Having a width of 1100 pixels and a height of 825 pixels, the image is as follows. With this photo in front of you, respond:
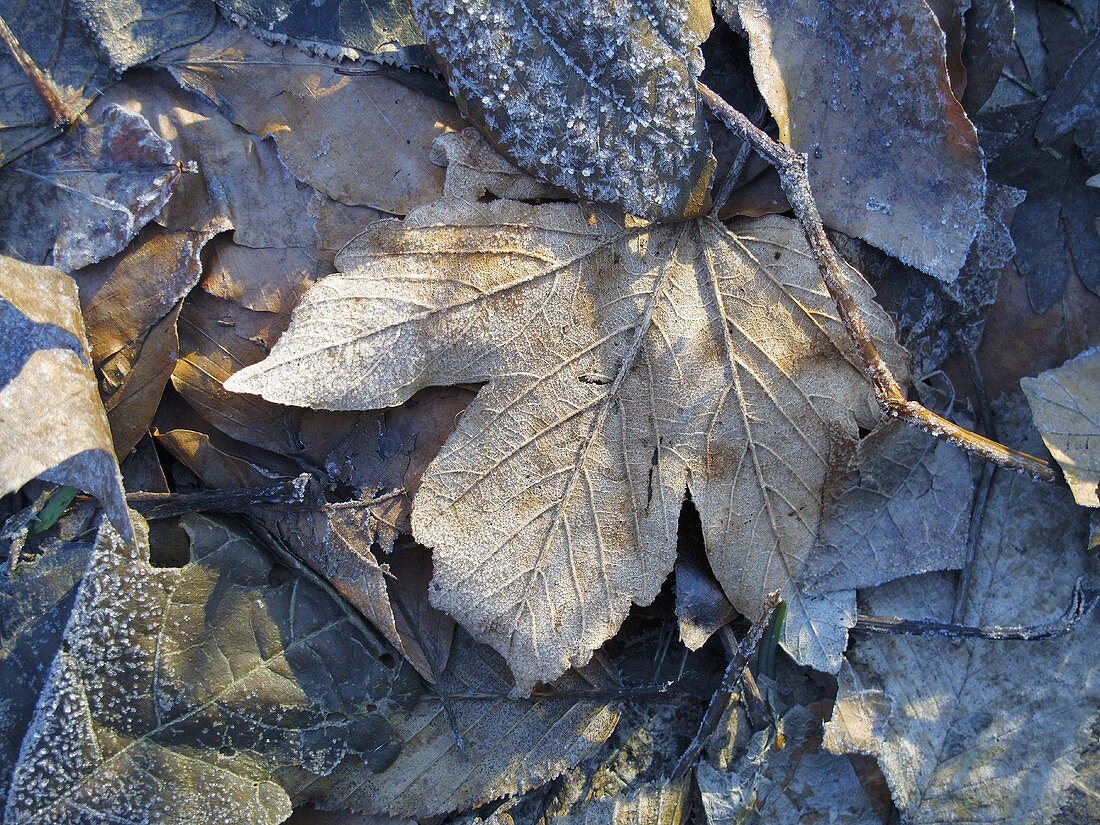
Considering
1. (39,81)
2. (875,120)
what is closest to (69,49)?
(39,81)

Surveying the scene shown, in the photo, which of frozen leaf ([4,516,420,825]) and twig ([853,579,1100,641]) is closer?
frozen leaf ([4,516,420,825])

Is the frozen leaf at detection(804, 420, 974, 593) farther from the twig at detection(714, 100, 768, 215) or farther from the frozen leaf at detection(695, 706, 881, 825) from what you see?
the twig at detection(714, 100, 768, 215)

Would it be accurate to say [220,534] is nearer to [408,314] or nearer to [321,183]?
[408,314]

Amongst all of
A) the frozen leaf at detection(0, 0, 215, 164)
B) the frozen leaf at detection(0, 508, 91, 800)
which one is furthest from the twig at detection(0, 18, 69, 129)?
the frozen leaf at detection(0, 508, 91, 800)

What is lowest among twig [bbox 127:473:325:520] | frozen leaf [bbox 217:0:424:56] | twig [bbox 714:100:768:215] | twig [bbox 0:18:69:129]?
twig [bbox 127:473:325:520]

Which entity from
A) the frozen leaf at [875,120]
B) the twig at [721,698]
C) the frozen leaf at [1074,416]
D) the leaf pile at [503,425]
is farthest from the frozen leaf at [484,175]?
the frozen leaf at [1074,416]

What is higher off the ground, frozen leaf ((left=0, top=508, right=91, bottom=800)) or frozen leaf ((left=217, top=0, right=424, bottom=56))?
frozen leaf ((left=217, top=0, right=424, bottom=56))
